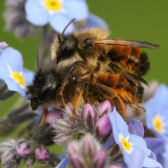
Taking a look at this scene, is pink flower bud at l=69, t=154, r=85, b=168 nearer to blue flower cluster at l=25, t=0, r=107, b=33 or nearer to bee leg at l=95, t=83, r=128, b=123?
bee leg at l=95, t=83, r=128, b=123

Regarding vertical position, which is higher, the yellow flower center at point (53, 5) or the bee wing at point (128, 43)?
the bee wing at point (128, 43)

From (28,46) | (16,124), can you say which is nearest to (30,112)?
(16,124)

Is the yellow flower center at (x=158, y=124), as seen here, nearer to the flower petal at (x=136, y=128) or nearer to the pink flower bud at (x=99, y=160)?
the flower petal at (x=136, y=128)

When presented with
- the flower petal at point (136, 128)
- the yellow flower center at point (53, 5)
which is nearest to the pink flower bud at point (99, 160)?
the flower petal at point (136, 128)

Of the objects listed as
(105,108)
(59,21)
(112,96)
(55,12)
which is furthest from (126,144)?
(55,12)

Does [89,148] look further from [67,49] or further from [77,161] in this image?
[67,49]

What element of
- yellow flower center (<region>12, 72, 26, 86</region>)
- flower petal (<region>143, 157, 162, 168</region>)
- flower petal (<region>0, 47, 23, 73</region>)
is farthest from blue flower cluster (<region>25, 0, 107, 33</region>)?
flower petal (<region>143, 157, 162, 168</region>)
